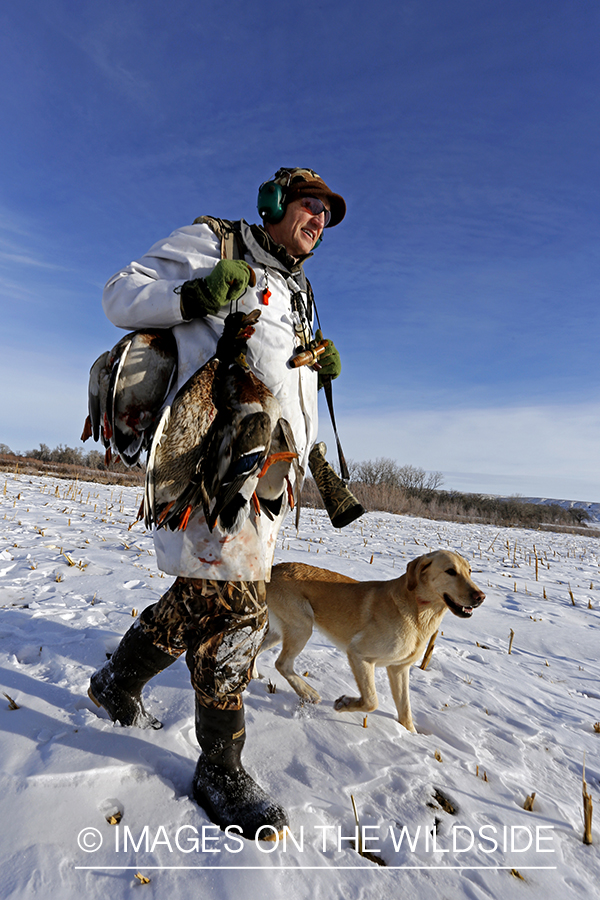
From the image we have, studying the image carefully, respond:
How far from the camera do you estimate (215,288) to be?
5.89ft

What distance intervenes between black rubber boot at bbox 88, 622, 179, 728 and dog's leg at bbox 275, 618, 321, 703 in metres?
0.98

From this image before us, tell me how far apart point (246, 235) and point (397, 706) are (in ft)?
9.37

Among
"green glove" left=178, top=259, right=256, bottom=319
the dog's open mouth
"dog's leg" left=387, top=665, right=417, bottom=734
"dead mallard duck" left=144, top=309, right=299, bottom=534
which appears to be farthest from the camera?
the dog's open mouth

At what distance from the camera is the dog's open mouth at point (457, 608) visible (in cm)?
286

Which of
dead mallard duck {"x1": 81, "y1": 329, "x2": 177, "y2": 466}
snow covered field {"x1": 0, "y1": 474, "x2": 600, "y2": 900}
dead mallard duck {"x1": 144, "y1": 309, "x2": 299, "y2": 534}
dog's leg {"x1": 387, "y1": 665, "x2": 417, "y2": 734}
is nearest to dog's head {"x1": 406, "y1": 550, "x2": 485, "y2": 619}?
dog's leg {"x1": 387, "y1": 665, "x2": 417, "y2": 734}

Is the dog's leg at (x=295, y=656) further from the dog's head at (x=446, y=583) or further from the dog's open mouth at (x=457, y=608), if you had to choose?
the dog's open mouth at (x=457, y=608)

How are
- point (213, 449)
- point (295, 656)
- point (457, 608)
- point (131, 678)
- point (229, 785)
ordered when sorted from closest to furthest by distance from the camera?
point (213, 449) → point (229, 785) → point (131, 678) → point (457, 608) → point (295, 656)

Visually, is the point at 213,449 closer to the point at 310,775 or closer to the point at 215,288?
the point at 215,288

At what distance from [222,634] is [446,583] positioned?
1668 millimetres

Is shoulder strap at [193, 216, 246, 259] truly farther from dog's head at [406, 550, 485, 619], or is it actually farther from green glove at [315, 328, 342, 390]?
dog's head at [406, 550, 485, 619]

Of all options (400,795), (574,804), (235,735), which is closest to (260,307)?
(235,735)

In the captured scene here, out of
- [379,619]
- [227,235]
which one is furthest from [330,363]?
[379,619]

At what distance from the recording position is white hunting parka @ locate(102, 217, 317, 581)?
6.00 ft

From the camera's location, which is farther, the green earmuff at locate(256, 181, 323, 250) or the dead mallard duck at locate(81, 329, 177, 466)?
the green earmuff at locate(256, 181, 323, 250)
